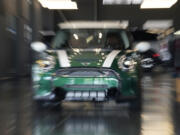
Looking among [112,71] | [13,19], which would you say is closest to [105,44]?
[112,71]

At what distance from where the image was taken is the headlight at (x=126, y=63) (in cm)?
561

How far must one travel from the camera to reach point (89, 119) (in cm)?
539

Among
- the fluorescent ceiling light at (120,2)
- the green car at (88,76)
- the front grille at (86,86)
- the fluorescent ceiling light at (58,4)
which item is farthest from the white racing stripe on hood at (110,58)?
the fluorescent ceiling light at (120,2)

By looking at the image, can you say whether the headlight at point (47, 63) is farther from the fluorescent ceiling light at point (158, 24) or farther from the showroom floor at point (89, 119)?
the fluorescent ceiling light at point (158, 24)

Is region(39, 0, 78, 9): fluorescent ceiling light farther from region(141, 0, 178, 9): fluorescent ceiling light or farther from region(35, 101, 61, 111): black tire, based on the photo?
region(35, 101, 61, 111): black tire

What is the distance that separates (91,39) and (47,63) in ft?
3.91

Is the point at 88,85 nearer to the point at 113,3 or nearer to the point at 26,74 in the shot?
the point at 26,74

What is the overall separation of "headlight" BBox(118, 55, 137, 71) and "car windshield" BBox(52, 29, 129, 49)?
65 centimetres

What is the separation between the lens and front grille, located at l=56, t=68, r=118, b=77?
18.0ft

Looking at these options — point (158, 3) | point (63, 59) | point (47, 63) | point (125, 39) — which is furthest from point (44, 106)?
point (158, 3)

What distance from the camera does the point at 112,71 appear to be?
5508 millimetres

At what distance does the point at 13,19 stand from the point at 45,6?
4070 mm

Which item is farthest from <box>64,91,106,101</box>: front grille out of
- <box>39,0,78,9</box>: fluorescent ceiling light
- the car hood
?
<box>39,0,78,9</box>: fluorescent ceiling light

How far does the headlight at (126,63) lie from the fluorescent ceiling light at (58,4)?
43.1 feet
